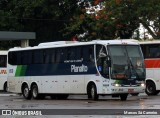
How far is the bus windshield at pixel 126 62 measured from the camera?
26.6 metres

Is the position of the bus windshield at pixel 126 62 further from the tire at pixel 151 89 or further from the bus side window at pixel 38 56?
the bus side window at pixel 38 56

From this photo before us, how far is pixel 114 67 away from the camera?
2648 cm

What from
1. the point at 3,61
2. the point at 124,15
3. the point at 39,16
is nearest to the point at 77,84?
the point at 3,61

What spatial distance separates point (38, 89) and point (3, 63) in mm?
11629

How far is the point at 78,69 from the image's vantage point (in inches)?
1123

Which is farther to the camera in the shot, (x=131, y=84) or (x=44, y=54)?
(x=44, y=54)

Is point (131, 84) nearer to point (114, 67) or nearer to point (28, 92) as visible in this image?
point (114, 67)

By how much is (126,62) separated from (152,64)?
19.4 ft

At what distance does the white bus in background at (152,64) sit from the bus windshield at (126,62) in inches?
187

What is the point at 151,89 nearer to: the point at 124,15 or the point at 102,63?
the point at 102,63

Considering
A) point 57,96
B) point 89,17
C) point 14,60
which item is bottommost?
point 57,96

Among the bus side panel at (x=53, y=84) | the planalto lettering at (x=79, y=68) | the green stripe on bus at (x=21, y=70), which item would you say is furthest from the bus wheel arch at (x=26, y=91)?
the planalto lettering at (x=79, y=68)

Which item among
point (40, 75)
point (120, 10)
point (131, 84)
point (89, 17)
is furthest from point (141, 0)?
point (131, 84)

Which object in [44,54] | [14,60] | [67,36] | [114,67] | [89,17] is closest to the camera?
[114,67]
